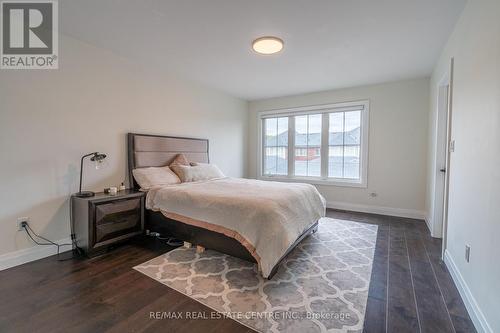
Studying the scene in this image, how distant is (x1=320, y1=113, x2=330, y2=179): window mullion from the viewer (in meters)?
5.00

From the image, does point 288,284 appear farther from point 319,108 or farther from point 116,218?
point 319,108

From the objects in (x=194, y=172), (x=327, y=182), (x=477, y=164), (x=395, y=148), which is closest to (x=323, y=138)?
(x=327, y=182)

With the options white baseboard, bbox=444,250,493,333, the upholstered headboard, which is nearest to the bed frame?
the upholstered headboard

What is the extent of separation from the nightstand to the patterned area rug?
0.61 metres

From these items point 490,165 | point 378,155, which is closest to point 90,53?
point 490,165

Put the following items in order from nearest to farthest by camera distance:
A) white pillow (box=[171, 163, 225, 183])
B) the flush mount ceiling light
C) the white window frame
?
the flush mount ceiling light < white pillow (box=[171, 163, 225, 183]) < the white window frame

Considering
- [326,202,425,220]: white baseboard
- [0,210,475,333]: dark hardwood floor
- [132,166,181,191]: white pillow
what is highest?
[132,166,181,191]: white pillow

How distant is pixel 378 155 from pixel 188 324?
14.2 feet

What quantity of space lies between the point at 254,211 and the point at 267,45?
1.98 m

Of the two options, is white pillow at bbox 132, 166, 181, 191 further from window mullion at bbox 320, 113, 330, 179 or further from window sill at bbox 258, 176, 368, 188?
window mullion at bbox 320, 113, 330, 179

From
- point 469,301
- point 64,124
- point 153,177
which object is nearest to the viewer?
point 469,301

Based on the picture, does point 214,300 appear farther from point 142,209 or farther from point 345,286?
point 142,209

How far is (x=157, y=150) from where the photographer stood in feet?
12.0

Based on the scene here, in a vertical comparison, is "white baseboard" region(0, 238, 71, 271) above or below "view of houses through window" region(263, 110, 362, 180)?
below
